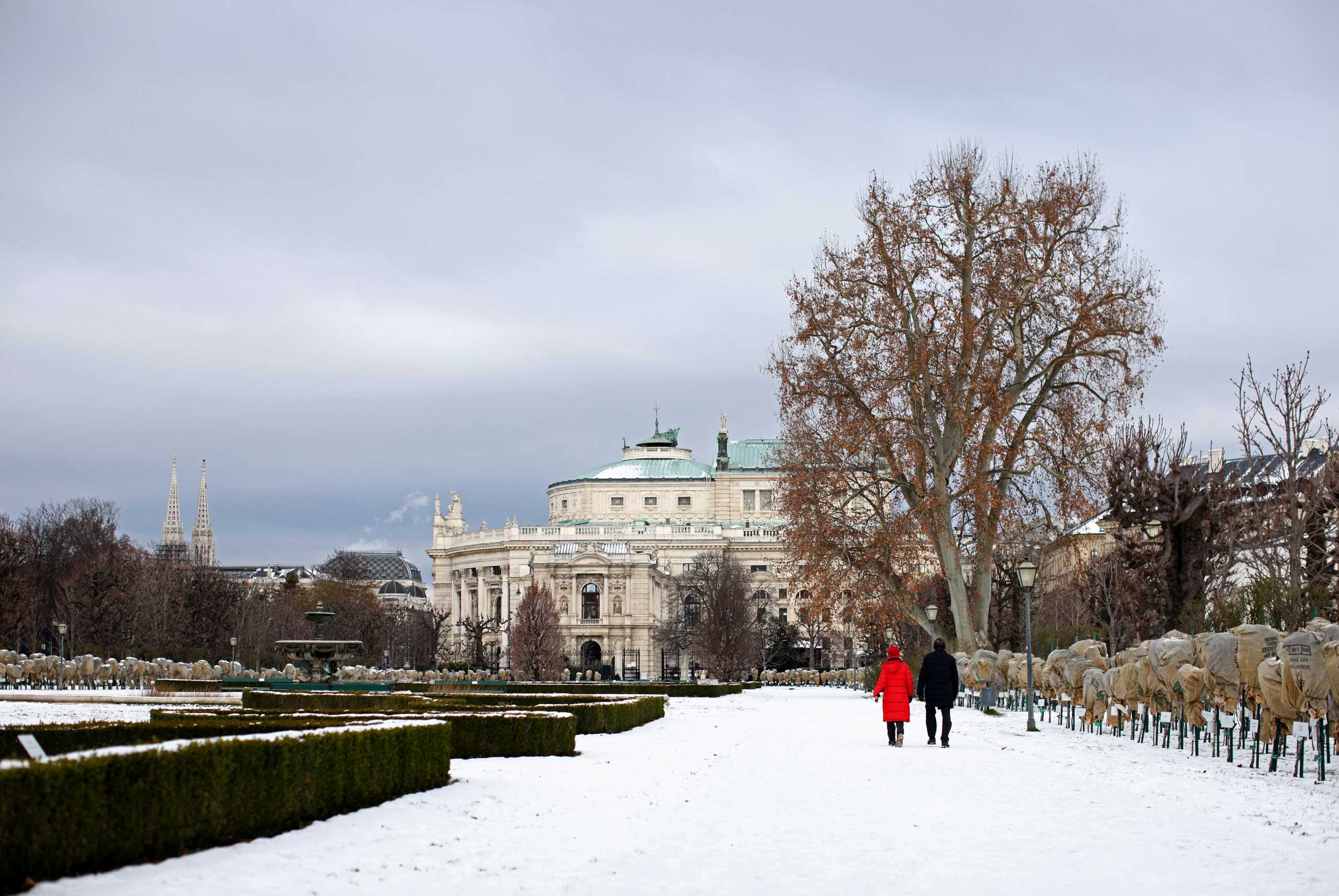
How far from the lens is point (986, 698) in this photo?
3216 centimetres

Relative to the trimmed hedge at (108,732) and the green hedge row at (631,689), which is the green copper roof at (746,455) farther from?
the trimmed hedge at (108,732)

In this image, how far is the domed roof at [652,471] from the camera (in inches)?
5103

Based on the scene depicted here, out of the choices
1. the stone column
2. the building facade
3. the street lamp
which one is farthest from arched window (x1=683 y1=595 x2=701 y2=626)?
the street lamp

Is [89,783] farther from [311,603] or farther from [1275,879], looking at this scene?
[311,603]

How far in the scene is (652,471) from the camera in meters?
131

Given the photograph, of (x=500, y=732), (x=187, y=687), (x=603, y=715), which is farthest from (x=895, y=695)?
(x=187, y=687)

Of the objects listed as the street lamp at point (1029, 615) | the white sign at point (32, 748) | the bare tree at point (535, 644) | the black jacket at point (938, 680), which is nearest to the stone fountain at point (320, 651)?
the bare tree at point (535, 644)

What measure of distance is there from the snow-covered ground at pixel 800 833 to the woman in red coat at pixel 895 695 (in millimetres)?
2738

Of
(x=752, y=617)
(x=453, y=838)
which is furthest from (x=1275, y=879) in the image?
(x=752, y=617)

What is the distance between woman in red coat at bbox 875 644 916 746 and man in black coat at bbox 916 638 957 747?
9.5 inches

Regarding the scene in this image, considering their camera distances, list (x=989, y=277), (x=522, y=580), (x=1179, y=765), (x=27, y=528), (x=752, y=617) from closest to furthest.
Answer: (x=1179, y=765) → (x=989, y=277) → (x=27, y=528) → (x=752, y=617) → (x=522, y=580)

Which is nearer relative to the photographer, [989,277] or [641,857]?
[641,857]

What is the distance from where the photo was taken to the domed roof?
12962 centimetres

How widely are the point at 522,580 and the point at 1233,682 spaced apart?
99978 mm
